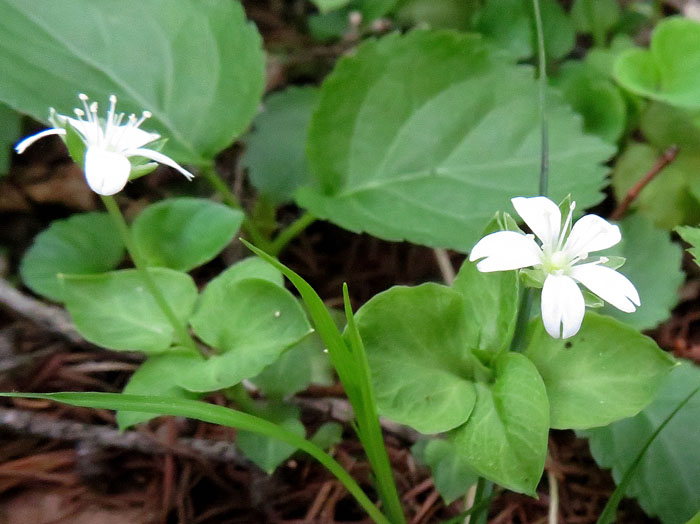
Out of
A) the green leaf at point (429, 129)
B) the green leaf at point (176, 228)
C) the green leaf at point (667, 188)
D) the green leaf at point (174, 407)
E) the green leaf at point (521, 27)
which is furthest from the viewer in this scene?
the green leaf at point (521, 27)

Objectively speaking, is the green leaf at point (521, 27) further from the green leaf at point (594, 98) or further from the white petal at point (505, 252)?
the white petal at point (505, 252)

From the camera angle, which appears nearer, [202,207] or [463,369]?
[463,369]

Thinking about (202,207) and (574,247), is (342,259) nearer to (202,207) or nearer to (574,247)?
(202,207)

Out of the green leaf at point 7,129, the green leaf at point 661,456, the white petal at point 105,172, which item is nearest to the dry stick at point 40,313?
the green leaf at point 7,129

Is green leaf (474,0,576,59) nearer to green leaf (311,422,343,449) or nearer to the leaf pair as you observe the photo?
the leaf pair

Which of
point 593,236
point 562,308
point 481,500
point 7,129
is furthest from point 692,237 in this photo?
point 7,129

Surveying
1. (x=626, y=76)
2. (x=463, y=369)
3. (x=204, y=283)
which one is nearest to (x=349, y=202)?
(x=204, y=283)
